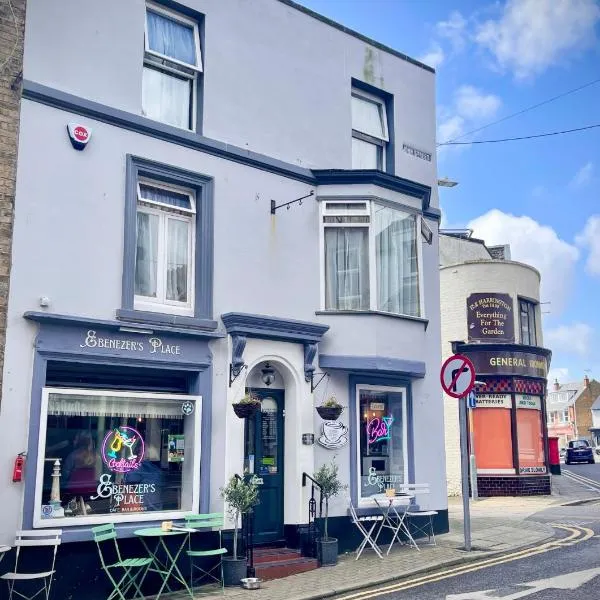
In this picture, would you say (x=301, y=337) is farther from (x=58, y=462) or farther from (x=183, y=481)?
(x=58, y=462)

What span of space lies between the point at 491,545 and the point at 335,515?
264 centimetres

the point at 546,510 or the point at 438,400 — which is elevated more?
the point at 438,400

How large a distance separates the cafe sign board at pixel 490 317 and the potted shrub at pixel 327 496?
1248 centimetres

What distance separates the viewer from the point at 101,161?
9.94 metres

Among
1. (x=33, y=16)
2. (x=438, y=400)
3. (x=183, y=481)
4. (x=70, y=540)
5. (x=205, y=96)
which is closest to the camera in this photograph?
(x=70, y=540)

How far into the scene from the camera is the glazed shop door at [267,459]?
36.8 feet

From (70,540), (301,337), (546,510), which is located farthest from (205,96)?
(546,510)

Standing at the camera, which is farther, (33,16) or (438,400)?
(438,400)

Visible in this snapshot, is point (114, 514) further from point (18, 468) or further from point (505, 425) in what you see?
point (505, 425)

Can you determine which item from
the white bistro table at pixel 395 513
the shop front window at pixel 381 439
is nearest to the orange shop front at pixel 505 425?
the shop front window at pixel 381 439

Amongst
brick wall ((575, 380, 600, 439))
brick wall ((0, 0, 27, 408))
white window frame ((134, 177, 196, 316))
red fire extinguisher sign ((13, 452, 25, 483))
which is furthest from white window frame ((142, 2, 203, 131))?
brick wall ((575, 380, 600, 439))

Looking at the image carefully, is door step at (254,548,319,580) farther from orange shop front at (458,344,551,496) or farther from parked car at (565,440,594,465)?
parked car at (565,440,594,465)

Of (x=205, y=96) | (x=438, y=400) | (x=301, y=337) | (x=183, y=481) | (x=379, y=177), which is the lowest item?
(x=183, y=481)

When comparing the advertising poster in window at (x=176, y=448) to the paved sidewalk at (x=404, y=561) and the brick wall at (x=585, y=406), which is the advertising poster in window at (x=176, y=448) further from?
the brick wall at (x=585, y=406)
